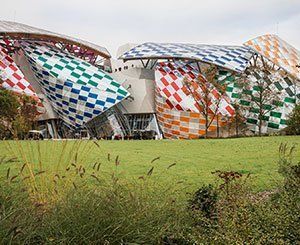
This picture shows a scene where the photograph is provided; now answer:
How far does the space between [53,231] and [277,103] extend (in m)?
31.0

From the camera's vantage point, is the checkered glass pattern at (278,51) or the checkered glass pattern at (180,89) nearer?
the checkered glass pattern at (180,89)

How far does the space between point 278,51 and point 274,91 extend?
5201mm

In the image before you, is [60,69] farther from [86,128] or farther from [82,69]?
[86,128]

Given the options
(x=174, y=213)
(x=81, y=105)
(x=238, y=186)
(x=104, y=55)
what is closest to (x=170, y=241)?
(x=174, y=213)

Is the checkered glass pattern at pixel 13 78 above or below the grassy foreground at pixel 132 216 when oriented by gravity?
above

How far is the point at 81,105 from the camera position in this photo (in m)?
32.7

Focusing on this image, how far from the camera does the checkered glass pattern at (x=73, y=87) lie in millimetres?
32469

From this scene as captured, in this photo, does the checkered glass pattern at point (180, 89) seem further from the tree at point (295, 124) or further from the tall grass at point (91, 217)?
the tall grass at point (91, 217)

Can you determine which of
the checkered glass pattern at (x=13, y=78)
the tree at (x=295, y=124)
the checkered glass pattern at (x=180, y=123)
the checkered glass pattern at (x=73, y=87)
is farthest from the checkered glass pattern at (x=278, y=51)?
the checkered glass pattern at (x=13, y=78)

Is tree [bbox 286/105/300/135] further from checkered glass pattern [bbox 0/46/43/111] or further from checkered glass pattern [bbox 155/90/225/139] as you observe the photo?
A: checkered glass pattern [bbox 0/46/43/111]

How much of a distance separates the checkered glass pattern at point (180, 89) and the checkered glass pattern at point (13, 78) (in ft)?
31.0

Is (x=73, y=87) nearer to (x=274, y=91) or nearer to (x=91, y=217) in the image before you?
(x=274, y=91)

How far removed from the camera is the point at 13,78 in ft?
106

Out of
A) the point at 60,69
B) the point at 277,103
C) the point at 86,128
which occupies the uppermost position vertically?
the point at 60,69
